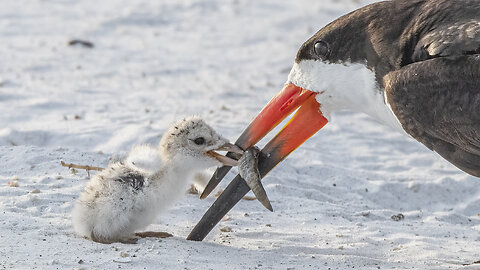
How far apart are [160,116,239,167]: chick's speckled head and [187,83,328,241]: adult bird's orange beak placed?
16 cm

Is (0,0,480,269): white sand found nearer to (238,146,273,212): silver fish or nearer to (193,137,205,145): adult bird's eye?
(238,146,273,212): silver fish

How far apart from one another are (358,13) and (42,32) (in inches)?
248

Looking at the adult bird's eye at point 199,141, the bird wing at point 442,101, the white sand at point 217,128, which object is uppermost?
the bird wing at point 442,101

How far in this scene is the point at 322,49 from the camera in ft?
15.7

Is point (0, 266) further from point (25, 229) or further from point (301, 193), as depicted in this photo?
point (301, 193)

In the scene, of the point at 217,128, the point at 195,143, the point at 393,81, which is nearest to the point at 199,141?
the point at 195,143

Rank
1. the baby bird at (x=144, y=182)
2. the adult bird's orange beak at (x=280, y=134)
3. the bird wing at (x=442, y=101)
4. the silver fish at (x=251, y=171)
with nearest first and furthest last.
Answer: the bird wing at (x=442, y=101)
the baby bird at (x=144, y=182)
the silver fish at (x=251, y=171)
the adult bird's orange beak at (x=280, y=134)

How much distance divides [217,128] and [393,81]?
9.77 ft

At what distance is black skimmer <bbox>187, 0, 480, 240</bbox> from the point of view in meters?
4.13

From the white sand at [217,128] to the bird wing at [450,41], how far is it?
1.26m

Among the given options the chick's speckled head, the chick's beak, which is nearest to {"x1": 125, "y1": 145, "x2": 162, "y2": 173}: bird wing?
the chick's speckled head

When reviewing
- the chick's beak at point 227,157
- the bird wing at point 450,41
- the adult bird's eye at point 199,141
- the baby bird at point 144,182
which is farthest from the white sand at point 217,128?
the bird wing at point 450,41

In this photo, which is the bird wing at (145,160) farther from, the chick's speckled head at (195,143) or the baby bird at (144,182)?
the chick's speckled head at (195,143)

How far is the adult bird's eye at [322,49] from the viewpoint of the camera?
4785 millimetres
